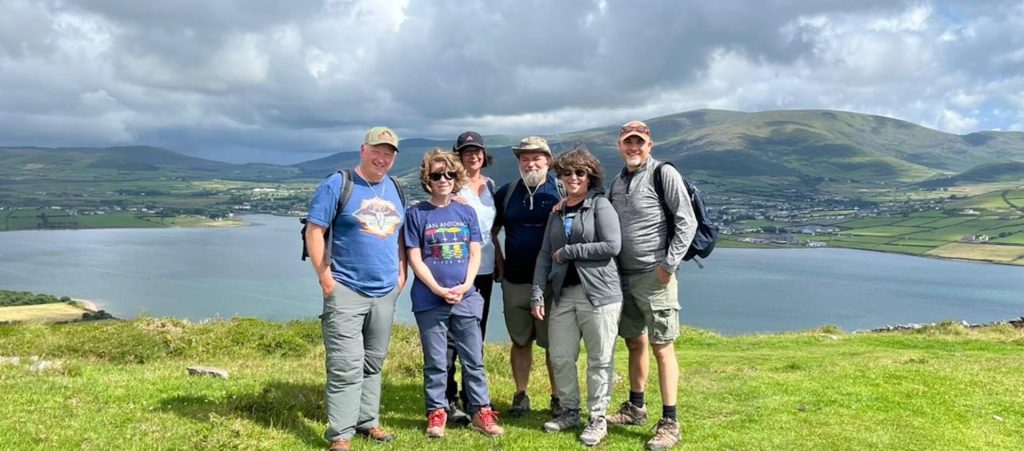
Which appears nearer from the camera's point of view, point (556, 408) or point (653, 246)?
point (653, 246)

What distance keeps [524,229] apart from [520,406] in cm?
197

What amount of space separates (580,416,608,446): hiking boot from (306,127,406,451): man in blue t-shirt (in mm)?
2032

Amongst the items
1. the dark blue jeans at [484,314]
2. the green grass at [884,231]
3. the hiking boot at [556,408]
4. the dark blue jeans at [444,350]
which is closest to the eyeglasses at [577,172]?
the dark blue jeans at [484,314]

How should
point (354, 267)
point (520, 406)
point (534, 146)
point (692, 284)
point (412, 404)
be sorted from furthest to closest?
point (692, 284)
point (412, 404)
point (520, 406)
point (534, 146)
point (354, 267)

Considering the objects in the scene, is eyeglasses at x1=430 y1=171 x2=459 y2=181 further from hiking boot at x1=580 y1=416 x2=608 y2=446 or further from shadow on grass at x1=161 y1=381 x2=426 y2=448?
hiking boot at x1=580 y1=416 x2=608 y2=446

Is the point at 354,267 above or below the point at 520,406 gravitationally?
above

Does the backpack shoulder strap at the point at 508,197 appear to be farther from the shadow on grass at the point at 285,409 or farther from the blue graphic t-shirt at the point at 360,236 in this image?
the shadow on grass at the point at 285,409

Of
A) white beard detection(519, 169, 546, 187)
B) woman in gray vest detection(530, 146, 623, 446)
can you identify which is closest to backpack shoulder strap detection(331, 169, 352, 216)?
white beard detection(519, 169, 546, 187)

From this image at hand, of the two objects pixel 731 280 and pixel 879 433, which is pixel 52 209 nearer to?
pixel 731 280

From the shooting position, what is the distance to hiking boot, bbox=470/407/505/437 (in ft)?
19.4

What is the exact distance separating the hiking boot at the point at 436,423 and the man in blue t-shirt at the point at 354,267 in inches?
27.5

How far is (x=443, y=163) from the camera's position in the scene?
5.76m

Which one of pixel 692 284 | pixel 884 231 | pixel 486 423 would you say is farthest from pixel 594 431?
pixel 884 231

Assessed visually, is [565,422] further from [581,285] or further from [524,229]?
[524,229]
